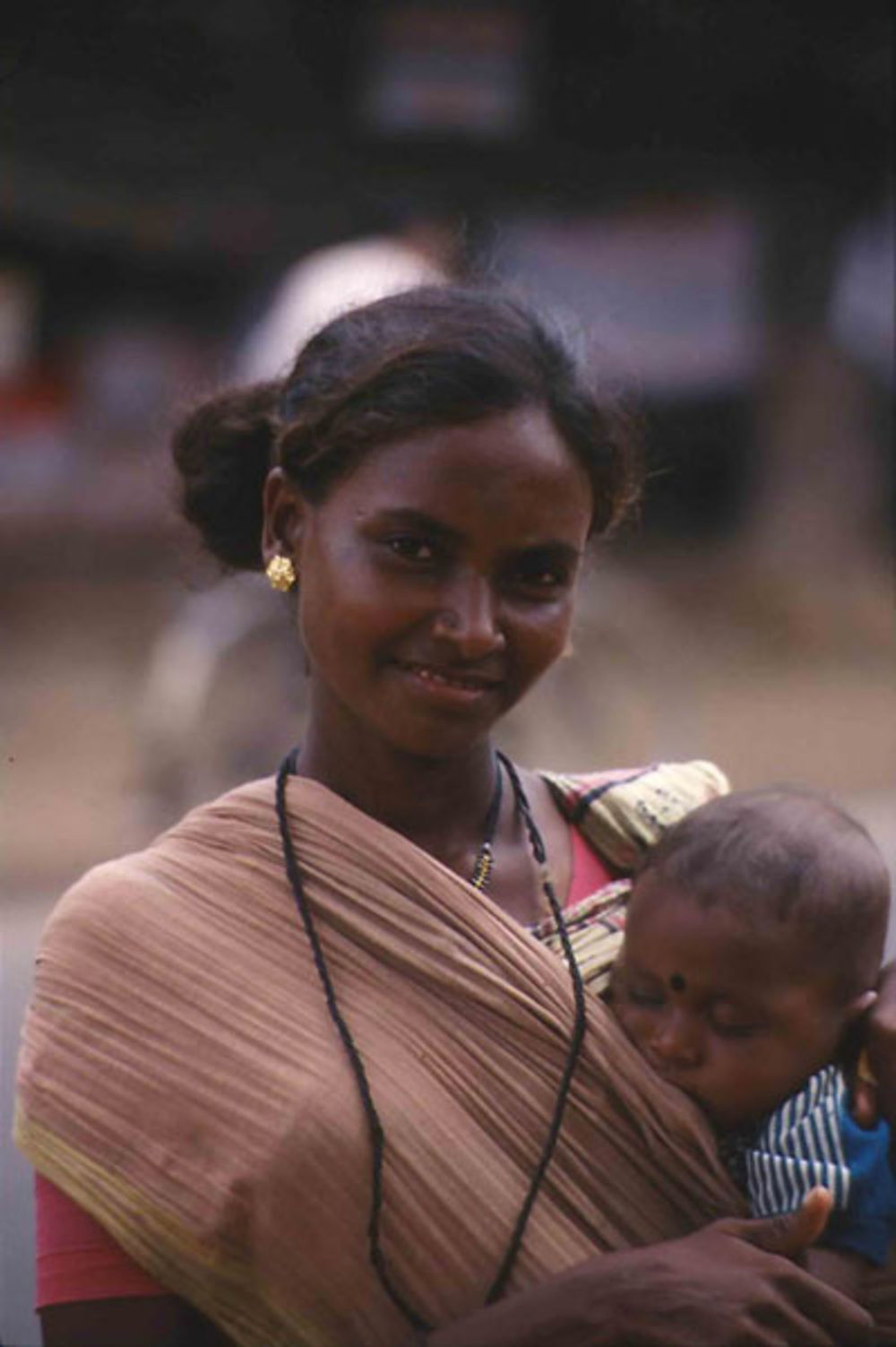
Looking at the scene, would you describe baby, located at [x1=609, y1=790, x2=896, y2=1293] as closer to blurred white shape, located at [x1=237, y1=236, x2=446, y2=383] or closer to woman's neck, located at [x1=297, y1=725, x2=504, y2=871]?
woman's neck, located at [x1=297, y1=725, x2=504, y2=871]

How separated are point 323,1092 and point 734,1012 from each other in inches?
15.1

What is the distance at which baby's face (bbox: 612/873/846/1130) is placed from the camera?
184cm

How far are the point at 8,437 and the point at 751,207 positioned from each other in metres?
3.93

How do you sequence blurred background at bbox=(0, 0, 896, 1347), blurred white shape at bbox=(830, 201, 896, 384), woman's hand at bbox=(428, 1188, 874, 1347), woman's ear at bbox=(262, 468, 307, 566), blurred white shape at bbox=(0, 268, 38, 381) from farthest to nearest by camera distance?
blurred white shape at bbox=(830, 201, 896, 384) < blurred white shape at bbox=(0, 268, 38, 381) < blurred background at bbox=(0, 0, 896, 1347) < woman's ear at bbox=(262, 468, 307, 566) < woman's hand at bbox=(428, 1188, 874, 1347)

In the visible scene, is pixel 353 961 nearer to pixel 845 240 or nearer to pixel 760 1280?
pixel 760 1280

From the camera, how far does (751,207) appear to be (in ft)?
33.7

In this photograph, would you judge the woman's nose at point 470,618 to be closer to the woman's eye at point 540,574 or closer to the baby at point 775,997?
the woman's eye at point 540,574

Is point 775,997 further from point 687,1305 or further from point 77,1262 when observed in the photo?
point 77,1262

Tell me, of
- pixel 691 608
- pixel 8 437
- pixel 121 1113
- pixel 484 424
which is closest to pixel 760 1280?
pixel 121 1113

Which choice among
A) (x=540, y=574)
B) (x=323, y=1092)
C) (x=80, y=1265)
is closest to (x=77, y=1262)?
(x=80, y=1265)

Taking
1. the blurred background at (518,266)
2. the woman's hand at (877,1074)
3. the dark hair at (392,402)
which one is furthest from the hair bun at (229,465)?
the blurred background at (518,266)

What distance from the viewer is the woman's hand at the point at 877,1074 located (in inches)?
72.1

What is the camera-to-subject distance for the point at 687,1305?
1723 millimetres

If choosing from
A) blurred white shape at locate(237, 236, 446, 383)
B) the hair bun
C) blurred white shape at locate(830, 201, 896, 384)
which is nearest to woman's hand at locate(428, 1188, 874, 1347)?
the hair bun
